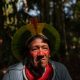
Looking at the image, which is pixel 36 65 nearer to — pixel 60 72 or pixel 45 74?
pixel 45 74

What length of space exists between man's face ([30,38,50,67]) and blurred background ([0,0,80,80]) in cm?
170

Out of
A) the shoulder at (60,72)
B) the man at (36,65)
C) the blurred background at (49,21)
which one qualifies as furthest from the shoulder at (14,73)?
the blurred background at (49,21)

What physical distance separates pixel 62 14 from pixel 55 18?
20cm

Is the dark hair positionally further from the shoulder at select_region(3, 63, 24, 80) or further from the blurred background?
the blurred background

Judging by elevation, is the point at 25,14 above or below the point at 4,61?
above

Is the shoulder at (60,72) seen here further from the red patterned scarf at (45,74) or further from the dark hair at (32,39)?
the dark hair at (32,39)

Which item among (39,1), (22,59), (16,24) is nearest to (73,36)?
(39,1)

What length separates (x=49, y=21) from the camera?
875 cm

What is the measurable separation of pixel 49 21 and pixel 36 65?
5.14 metres

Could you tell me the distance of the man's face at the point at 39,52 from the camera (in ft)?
11.9

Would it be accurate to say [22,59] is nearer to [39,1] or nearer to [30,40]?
[30,40]

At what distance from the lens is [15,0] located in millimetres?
6973

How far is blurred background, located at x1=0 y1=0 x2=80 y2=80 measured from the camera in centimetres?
685

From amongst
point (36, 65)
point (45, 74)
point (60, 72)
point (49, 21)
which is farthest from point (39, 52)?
point (49, 21)
